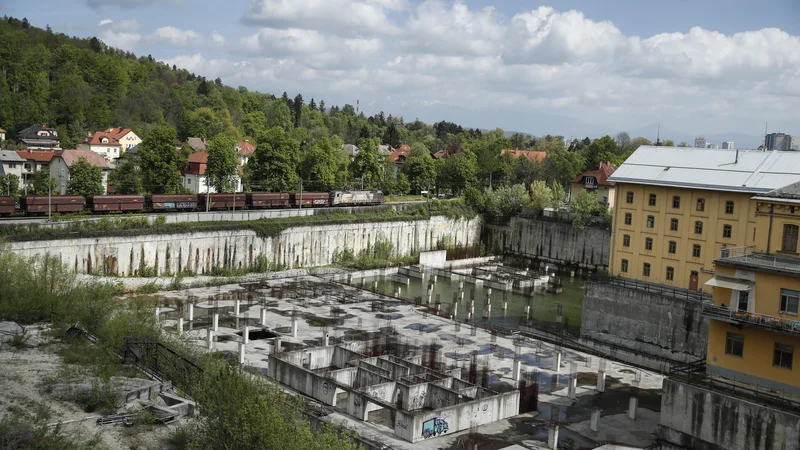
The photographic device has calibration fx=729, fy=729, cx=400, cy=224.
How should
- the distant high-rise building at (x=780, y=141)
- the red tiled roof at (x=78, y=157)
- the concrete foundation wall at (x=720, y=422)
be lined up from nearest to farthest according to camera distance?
the concrete foundation wall at (x=720, y=422)
the distant high-rise building at (x=780, y=141)
the red tiled roof at (x=78, y=157)

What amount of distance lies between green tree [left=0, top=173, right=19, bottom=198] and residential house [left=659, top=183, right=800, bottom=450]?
62.7 metres

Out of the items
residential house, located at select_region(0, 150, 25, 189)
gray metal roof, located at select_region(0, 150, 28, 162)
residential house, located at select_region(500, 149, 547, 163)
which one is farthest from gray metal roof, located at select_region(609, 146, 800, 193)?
gray metal roof, located at select_region(0, 150, 28, 162)

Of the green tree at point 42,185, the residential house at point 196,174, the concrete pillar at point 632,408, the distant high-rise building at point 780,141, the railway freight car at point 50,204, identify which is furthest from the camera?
the residential house at point 196,174

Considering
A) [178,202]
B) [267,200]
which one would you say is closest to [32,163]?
[178,202]

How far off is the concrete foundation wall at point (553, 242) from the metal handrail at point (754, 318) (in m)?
39.8

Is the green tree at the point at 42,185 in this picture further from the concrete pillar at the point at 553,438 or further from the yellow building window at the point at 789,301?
the yellow building window at the point at 789,301

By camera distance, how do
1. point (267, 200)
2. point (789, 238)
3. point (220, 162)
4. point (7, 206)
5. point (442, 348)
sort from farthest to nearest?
1. point (220, 162)
2. point (267, 200)
3. point (7, 206)
4. point (442, 348)
5. point (789, 238)

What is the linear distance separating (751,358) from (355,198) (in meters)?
51.8

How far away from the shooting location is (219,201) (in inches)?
2576

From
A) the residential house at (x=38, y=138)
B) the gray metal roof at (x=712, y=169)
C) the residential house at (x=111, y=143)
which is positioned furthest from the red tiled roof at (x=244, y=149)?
the gray metal roof at (x=712, y=169)

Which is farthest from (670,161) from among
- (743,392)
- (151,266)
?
(151,266)

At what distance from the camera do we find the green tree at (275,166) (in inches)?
3076

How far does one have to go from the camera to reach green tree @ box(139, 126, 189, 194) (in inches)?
2889

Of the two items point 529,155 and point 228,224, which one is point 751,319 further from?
point 529,155
